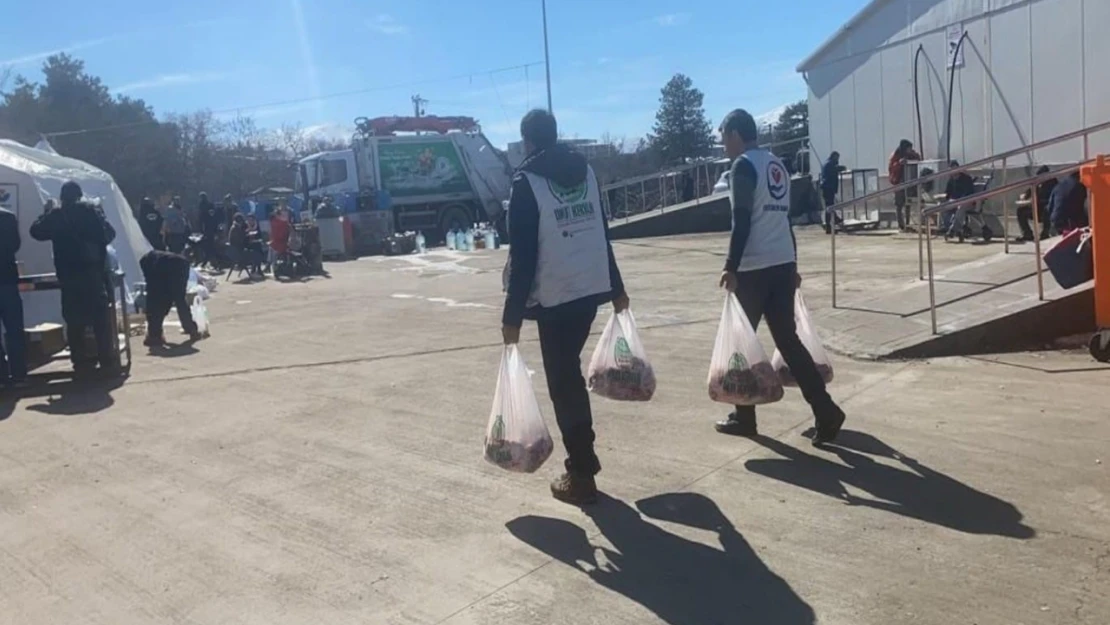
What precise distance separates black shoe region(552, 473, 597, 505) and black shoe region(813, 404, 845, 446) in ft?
4.69

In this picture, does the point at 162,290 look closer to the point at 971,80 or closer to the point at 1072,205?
the point at 1072,205

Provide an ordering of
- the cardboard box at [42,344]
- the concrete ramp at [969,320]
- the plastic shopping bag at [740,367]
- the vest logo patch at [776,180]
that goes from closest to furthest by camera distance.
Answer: the plastic shopping bag at [740,367] < the vest logo patch at [776,180] < the concrete ramp at [969,320] < the cardboard box at [42,344]

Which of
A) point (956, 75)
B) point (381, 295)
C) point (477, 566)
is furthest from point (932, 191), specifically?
point (477, 566)

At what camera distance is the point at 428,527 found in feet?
15.7

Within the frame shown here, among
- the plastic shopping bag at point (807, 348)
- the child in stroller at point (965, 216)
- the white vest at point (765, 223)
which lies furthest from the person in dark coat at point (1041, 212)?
the white vest at point (765, 223)

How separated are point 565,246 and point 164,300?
796cm

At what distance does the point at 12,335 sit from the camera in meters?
8.83

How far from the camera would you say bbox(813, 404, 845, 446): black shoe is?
5566mm

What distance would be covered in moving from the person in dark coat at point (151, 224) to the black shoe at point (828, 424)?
15.5 meters

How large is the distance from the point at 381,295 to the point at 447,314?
3.28m

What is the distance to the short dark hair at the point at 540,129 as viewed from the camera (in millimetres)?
4965

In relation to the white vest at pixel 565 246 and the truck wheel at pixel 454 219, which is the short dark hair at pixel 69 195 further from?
the truck wheel at pixel 454 219

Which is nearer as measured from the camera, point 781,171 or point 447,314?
point 781,171

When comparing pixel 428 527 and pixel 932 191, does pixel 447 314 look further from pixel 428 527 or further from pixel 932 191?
pixel 932 191
